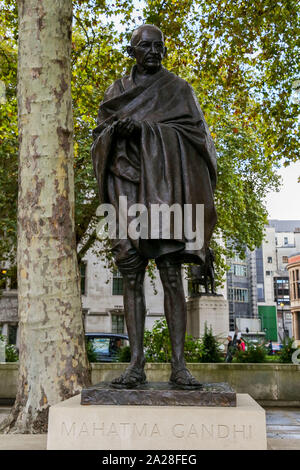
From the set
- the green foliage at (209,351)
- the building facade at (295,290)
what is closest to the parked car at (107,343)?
the green foliage at (209,351)

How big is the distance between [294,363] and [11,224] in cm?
1037

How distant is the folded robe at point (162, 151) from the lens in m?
3.33

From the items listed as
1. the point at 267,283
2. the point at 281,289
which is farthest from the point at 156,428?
the point at 281,289

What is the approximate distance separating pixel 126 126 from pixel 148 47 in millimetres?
762

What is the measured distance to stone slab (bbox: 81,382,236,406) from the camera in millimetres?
2832

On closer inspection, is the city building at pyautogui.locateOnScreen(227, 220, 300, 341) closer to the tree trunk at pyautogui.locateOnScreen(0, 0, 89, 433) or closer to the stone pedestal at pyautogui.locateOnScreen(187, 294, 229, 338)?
the stone pedestal at pyautogui.locateOnScreen(187, 294, 229, 338)

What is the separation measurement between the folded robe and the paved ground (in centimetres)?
137

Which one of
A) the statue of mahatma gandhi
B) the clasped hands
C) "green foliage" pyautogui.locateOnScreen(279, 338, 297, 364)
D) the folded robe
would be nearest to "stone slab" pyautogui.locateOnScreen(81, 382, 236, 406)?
the statue of mahatma gandhi

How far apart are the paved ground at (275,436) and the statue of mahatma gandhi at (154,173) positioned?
747 millimetres

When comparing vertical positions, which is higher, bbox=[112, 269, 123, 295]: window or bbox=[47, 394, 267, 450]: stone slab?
bbox=[112, 269, 123, 295]: window

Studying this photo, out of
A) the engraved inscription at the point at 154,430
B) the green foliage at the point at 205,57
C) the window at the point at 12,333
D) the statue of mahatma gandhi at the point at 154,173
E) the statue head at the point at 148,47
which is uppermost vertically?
the green foliage at the point at 205,57

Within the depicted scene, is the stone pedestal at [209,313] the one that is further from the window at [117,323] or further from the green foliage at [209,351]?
the window at [117,323]

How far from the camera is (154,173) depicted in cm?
334
